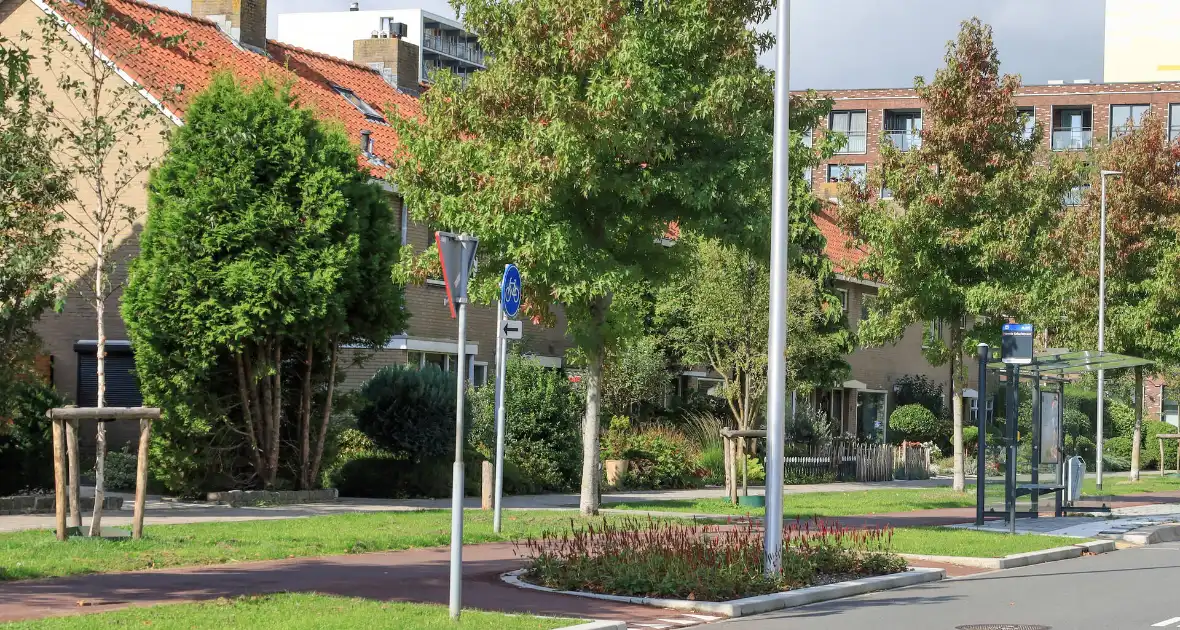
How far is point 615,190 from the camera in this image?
19797 millimetres

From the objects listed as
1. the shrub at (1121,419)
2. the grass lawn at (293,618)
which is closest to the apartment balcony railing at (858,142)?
the shrub at (1121,419)

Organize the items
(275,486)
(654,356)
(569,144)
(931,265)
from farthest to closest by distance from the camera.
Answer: (654,356) → (931,265) → (275,486) → (569,144)

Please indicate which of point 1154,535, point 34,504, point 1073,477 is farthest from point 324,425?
point 1073,477

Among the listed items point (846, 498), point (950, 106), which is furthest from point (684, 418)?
point (950, 106)

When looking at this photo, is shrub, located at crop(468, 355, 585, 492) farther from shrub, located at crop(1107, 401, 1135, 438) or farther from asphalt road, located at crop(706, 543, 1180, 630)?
shrub, located at crop(1107, 401, 1135, 438)

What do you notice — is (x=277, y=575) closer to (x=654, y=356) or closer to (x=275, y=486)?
(x=275, y=486)

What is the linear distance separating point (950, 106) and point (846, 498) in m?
8.23

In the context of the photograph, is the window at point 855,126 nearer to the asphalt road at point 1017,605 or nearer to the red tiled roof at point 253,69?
the red tiled roof at point 253,69

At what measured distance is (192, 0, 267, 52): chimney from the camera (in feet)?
109

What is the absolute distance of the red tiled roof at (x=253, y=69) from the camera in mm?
26375

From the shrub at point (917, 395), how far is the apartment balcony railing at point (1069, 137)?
28.6m

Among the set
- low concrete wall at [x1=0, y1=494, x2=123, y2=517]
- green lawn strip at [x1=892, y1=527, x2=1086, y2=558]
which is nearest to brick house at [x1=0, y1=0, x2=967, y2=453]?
low concrete wall at [x1=0, y1=494, x2=123, y2=517]

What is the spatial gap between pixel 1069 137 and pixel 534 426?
185 ft

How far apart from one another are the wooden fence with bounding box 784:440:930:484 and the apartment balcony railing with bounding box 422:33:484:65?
69203 mm
